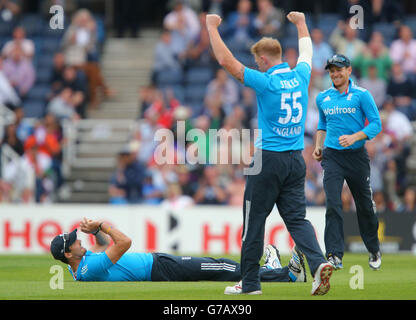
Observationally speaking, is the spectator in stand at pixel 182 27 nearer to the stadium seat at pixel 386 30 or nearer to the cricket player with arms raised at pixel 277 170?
the stadium seat at pixel 386 30

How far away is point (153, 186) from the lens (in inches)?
840

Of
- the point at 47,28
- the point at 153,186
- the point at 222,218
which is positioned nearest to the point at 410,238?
the point at 222,218

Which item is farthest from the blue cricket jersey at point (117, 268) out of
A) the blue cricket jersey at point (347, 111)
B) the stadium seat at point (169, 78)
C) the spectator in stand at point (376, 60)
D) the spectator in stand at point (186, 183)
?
the stadium seat at point (169, 78)

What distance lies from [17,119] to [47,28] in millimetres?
4503

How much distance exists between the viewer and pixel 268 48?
9.88m

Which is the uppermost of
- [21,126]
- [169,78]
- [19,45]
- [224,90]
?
[19,45]

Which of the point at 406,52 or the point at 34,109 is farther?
the point at 34,109

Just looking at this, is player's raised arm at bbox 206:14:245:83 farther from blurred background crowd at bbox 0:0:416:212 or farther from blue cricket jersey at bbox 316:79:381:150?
blurred background crowd at bbox 0:0:416:212

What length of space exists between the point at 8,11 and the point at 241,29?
7.12 metres

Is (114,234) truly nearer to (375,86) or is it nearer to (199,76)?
(375,86)

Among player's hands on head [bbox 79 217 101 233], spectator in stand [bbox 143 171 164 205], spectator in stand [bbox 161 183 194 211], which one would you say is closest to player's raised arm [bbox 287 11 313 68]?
player's hands on head [bbox 79 217 101 233]

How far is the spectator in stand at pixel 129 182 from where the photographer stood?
21391 mm

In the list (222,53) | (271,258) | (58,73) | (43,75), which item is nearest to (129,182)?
(58,73)

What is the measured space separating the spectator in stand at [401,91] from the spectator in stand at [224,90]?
362 centimetres
